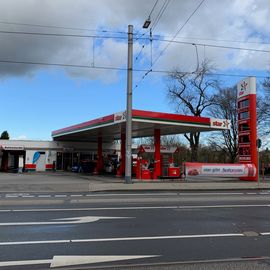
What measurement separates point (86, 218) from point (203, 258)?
5.14 metres

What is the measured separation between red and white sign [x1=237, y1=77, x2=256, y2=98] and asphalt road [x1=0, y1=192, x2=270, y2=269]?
19668 mm

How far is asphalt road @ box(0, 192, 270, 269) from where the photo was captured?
271 inches

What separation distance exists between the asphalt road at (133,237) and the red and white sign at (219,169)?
674 inches

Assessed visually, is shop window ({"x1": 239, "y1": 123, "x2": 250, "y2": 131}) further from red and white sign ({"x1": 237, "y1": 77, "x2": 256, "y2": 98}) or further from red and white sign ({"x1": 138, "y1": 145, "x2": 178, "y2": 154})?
red and white sign ({"x1": 138, "y1": 145, "x2": 178, "y2": 154})

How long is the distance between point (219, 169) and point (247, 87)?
661 cm

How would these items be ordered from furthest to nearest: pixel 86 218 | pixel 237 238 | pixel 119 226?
1. pixel 86 218
2. pixel 119 226
3. pixel 237 238

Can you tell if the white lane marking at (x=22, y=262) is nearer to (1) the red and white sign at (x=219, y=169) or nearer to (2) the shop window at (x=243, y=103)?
(1) the red and white sign at (x=219, y=169)

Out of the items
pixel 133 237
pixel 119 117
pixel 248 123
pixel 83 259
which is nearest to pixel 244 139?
pixel 248 123

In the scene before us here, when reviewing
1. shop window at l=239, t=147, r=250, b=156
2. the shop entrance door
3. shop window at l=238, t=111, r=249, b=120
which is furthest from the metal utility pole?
the shop entrance door

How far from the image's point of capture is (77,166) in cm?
5209

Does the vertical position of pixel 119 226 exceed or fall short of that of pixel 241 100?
it falls short

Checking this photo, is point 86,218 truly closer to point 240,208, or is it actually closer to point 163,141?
point 240,208

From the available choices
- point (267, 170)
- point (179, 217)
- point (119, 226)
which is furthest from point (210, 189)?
point (267, 170)

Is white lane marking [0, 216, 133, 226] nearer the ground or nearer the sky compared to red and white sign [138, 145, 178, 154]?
nearer the ground
